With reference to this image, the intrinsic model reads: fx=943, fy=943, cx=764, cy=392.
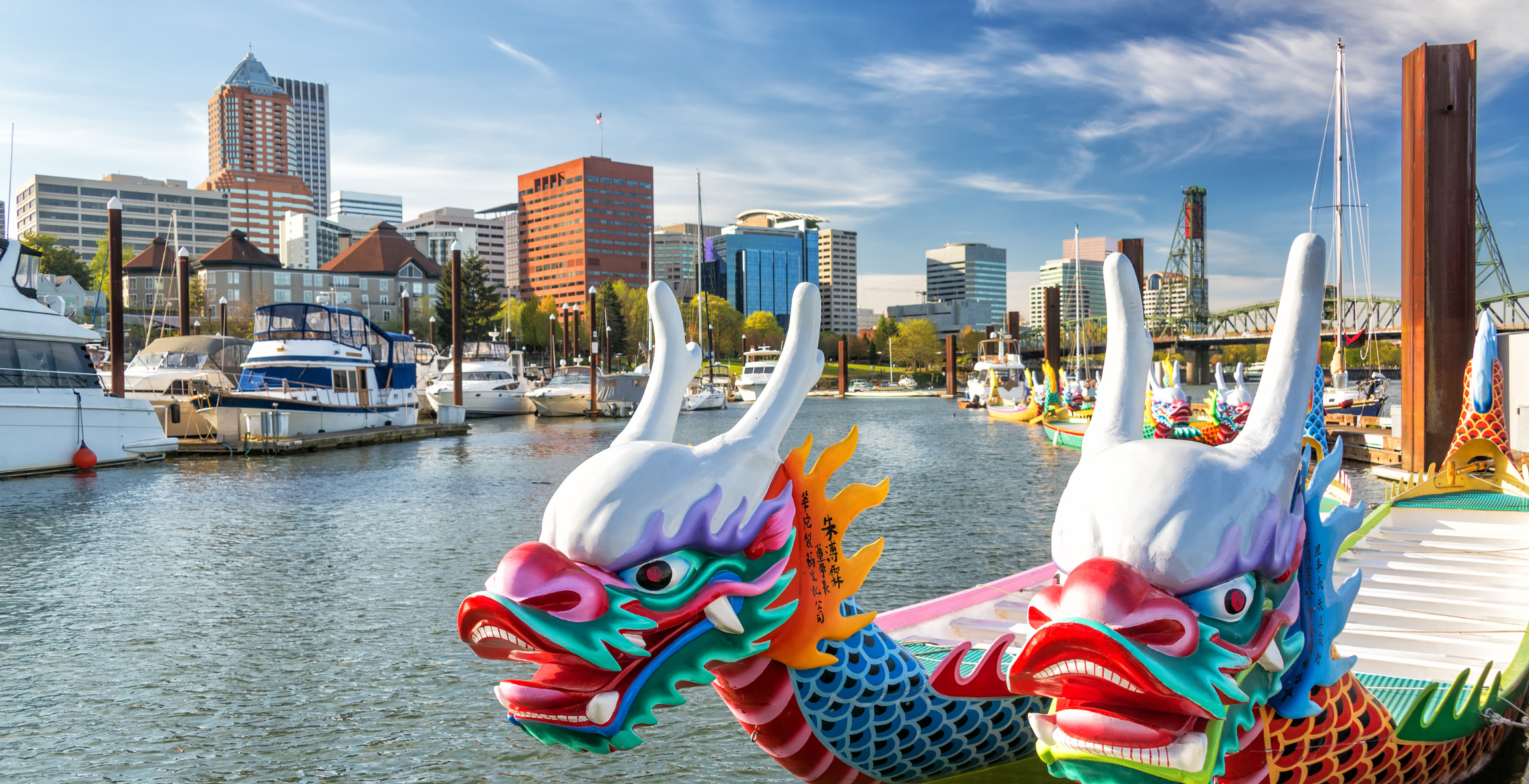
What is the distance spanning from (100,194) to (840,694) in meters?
141

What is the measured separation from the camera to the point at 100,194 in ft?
379

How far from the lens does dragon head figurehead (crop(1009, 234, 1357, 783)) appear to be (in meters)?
2.21

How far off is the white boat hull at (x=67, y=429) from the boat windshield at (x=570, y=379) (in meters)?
25.8

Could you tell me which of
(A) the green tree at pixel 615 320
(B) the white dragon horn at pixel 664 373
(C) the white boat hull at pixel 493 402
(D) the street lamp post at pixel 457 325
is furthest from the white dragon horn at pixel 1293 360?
(A) the green tree at pixel 615 320

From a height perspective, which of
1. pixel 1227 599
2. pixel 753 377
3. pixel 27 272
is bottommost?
pixel 753 377

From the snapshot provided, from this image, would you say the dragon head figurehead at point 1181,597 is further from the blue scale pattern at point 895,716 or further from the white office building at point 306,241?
the white office building at point 306,241

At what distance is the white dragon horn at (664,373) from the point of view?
3.35 meters

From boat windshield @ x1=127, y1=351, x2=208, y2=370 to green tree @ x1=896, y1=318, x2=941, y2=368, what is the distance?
82889 millimetres

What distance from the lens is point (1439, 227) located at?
1498cm

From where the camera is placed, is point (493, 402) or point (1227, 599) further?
point (493, 402)

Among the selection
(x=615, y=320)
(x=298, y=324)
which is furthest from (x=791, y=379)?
(x=615, y=320)

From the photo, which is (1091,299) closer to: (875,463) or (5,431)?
(875,463)

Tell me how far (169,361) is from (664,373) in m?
35.5

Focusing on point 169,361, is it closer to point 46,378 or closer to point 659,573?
point 46,378
